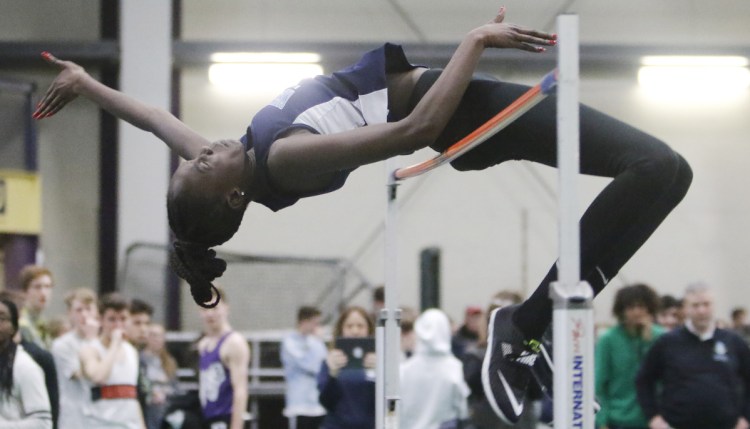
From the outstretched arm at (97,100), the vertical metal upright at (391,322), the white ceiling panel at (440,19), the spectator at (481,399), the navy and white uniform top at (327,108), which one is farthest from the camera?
the white ceiling panel at (440,19)

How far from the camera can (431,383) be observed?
6.66m

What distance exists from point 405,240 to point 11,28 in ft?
13.9

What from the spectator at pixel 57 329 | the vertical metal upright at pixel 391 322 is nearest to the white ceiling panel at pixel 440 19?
the spectator at pixel 57 329

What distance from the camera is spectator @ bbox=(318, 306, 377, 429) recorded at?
21.5 feet

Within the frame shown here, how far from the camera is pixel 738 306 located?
492 inches

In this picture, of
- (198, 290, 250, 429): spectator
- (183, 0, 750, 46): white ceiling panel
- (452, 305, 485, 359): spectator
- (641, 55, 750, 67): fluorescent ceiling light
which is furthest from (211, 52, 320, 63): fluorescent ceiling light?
(198, 290, 250, 429): spectator

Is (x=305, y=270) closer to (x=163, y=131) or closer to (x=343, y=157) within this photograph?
(x=163, y=131)

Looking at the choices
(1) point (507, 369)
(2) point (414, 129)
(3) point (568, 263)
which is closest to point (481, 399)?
(1) point (507, 369)

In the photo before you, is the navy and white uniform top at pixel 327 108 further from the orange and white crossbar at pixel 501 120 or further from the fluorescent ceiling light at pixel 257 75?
the fluorescent ceiling light at pixel 257 75

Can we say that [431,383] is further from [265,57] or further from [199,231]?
[265,57]

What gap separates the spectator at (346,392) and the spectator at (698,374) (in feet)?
4.42

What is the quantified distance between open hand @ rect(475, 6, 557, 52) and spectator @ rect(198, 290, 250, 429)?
155 inches

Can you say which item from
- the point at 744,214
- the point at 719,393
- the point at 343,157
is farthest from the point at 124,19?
the point at 343,157

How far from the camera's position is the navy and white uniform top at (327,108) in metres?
3.13
